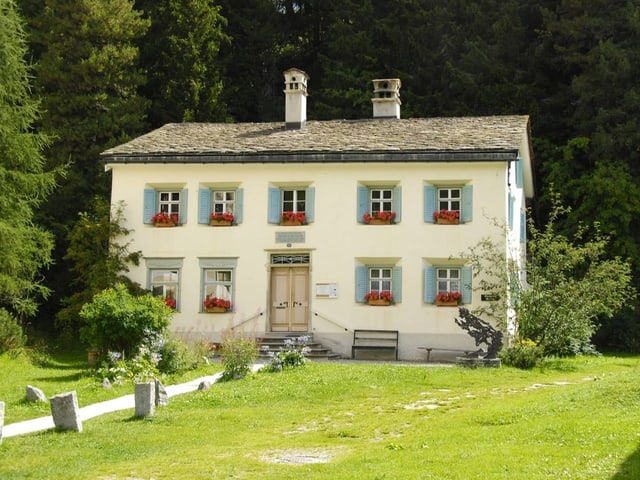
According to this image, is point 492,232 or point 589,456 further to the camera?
point 492,232

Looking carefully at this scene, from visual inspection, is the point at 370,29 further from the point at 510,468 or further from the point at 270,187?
the point at 510,468

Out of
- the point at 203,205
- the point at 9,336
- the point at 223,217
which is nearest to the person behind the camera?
the point at 9,336

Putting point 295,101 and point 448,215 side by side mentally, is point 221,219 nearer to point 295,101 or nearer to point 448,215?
point 295,101

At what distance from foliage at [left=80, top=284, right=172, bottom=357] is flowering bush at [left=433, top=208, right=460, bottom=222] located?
8398mm

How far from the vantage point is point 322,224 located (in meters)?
26.5

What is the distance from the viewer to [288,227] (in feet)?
87.5

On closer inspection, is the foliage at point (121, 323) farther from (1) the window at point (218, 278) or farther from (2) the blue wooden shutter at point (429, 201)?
(2) the blue wooden shutter at point (429, 201)

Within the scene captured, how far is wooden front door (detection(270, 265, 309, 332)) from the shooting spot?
26594 mm

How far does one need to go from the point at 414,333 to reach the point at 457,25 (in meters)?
19.1

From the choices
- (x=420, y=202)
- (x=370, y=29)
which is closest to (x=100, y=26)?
(x=370, y=29)

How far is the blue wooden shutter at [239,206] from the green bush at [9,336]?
6.65m

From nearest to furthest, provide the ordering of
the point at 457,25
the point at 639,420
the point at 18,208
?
the point at 639,420 → the point at 18,208 → the point at 457,25

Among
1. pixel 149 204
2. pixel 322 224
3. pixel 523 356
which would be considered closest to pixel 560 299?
pixel 523 356

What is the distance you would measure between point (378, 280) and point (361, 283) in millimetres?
480
